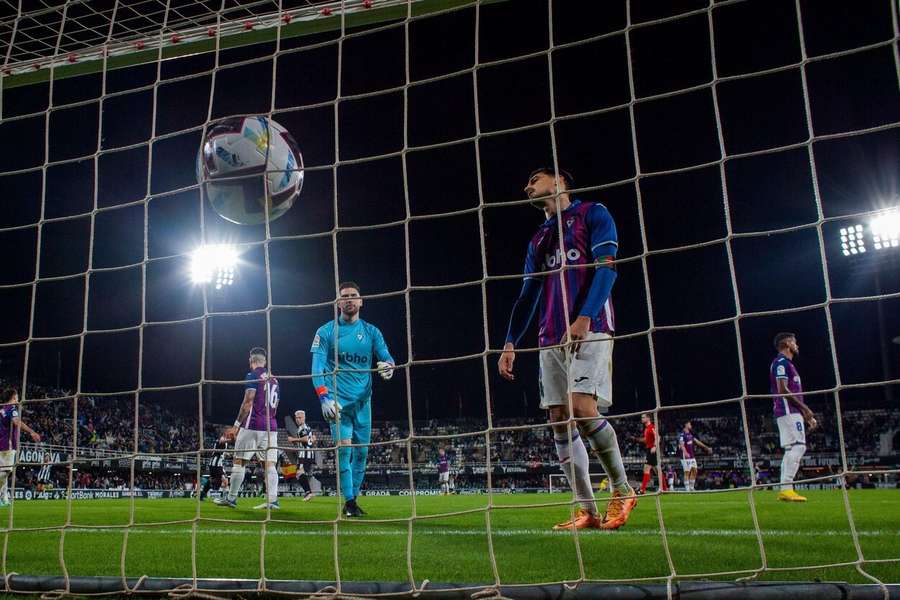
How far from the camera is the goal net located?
4.08m

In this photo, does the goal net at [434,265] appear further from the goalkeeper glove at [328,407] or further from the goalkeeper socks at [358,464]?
the goalkeeper glove at [328,407]

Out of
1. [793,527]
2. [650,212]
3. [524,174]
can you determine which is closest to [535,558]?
[793,527]

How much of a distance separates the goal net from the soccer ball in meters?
0.22

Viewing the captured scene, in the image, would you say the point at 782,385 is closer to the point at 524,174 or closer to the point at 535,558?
the point at 535,558

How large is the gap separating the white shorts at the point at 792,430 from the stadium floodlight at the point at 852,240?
17075mm

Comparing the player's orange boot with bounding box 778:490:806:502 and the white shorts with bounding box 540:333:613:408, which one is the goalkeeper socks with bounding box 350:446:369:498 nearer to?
the white shorts with bounding box 540:333:613:408

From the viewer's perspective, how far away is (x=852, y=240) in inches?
905

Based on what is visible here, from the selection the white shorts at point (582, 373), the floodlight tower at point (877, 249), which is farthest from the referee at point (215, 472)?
the floodlight tower at point (877, 249)

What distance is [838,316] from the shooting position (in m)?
25.1

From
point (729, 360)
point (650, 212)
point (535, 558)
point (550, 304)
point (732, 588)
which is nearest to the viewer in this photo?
point (732, 588)

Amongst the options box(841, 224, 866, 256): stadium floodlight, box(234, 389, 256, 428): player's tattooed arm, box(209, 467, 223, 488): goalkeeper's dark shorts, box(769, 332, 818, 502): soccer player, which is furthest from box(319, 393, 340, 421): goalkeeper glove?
box(841, 224, 866, 256): stadium floodlight

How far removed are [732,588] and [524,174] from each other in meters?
17.9

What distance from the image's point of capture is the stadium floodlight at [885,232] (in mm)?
21469

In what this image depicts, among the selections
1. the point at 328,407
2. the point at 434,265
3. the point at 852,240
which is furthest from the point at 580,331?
the point at 852,240
